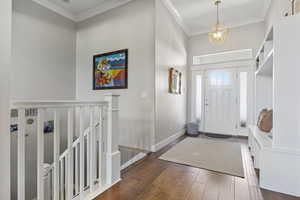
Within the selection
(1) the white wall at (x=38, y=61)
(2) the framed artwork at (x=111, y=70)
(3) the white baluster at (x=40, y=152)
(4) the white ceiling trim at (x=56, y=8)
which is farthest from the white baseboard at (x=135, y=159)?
(4) the white ceiling trim at (x=56, y=8)

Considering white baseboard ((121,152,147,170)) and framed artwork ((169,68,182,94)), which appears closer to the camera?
white baseboard ((121,152,147,170))

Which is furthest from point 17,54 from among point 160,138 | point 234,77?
point 234,77

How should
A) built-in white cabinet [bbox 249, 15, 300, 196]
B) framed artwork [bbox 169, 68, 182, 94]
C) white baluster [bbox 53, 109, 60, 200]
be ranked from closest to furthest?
white baluster [bbox 53, 109, 60, 200] < built-in white cabinet [bbox 249, 15, 300, 196] < framed artwork [bbox 169, 68, 182, 94]

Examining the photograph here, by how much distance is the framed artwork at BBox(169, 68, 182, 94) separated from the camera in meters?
3.39

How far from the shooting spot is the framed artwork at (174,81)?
339 cm

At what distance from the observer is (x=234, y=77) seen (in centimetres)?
410

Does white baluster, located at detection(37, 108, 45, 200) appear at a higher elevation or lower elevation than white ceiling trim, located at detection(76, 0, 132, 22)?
lower

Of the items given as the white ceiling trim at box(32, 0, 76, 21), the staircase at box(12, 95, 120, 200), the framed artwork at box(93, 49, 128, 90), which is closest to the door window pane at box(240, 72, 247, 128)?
the framed artwork at box(93, 49, 128, 90)

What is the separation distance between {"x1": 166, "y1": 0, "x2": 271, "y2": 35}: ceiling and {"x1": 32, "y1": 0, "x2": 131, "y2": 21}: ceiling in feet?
4.33

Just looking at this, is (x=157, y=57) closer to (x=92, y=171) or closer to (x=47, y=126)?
(x=92, y=171)

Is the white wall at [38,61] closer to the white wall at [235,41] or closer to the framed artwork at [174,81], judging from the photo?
the framed artwork at [174,81]

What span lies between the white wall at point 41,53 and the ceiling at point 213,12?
269 centimetres

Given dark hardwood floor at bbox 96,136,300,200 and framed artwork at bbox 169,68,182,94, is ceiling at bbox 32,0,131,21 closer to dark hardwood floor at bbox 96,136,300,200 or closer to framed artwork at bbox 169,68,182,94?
framed artwork at bbox 169,68,182,94

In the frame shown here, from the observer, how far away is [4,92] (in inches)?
35.1
